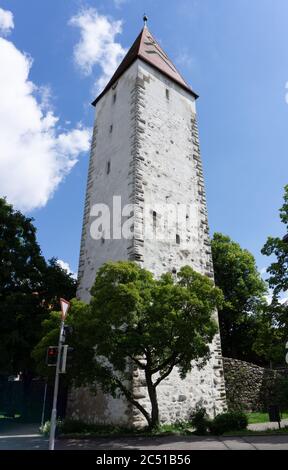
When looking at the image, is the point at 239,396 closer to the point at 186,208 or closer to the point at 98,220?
the point at 186,208

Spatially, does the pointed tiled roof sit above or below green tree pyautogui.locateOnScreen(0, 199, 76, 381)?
above

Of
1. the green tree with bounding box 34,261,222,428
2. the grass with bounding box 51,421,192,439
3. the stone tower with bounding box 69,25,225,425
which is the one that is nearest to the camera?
the green tree with bounding box 34,261,222,428

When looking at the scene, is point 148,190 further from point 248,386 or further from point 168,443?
point 248,386

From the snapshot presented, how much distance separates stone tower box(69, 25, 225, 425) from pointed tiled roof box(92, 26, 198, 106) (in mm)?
84

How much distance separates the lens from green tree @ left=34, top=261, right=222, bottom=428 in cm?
1107

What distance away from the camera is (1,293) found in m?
20.0

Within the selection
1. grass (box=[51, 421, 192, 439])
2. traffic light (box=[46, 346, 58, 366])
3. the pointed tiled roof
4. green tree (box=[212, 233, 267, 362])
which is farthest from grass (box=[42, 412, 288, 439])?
the pointed tiled roof

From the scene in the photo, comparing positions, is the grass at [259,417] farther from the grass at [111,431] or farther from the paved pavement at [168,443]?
the paved pavement at [168,443]

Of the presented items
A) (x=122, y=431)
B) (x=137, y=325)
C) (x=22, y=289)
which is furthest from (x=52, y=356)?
(x=22, y=289)

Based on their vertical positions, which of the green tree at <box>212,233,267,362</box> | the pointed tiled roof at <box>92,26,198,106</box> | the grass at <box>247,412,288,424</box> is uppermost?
the pointed tiled roof at <box>92,26,198,106</box>

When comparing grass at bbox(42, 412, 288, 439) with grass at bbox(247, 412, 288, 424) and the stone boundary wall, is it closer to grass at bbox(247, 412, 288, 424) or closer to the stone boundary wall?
grass at bbox(247, 412, 288, 424)

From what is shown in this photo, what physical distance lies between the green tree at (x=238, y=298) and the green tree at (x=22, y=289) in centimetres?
1226

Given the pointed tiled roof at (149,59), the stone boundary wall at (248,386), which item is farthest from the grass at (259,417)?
the pointed tiled roof at (149,59)
